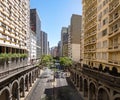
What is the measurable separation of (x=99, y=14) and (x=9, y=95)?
3496 cm

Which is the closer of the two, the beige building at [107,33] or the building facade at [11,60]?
the building facade at [11,60]

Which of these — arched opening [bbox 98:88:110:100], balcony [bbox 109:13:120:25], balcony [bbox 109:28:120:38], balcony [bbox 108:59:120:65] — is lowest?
arched opening [bbox 98:88:110:100]

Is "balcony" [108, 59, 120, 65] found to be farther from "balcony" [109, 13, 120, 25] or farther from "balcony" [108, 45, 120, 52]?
"balcony" [109, 13, 120, 25]

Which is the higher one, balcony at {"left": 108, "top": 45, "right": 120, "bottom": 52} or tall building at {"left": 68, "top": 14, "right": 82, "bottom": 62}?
tall building at {"left": 68, "top": 14, "right": 82, "bottom": 62}

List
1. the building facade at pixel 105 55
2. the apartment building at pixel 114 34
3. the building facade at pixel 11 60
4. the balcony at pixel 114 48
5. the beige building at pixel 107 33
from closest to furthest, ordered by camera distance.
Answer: the building facade at pixel 105 55, the building facade at pixel 11 60, the balcony at pixel 114 48, the apartment building at pixel 114 34, the beige building at pixel 107 33

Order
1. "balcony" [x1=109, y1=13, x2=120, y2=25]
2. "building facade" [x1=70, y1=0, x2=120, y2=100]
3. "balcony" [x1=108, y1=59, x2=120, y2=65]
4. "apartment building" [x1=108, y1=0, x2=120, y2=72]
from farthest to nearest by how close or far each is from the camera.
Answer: "balcony" [x1=108, y1=59, x2=120, y2=65] < "apartment building" [x1=108, y1=0, x2=120, y2=72] < "balcony" [x1=109, y1=13, x2=120, y2=25] < "building facade" [x1=70, y1=0, x2=120, y2=100]

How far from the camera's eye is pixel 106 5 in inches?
1922

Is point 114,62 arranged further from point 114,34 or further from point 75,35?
point 75,35

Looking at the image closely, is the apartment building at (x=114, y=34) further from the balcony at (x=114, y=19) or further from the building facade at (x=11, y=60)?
the building facade at (x=11, y=60)

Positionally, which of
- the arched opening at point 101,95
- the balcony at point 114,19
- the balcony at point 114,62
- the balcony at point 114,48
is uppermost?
the balcony at point 114,19

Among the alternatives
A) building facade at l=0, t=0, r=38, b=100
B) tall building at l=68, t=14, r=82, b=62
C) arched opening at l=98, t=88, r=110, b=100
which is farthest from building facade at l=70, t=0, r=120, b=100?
tall building at l=68, t=14, r=82, b=62

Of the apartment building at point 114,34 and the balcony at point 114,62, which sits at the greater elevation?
the apartment building at point 114,34

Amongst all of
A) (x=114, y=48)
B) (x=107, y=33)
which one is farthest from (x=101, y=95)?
(x=107, y=33)

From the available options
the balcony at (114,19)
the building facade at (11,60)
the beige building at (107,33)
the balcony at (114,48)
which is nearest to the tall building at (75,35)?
the building facade at (11,60)
